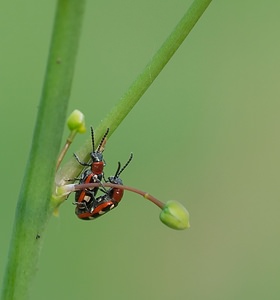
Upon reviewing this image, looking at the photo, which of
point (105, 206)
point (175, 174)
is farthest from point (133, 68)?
point (105, 206)

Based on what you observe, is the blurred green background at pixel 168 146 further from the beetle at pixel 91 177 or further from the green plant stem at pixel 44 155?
the green plant stem at pixel 44 155

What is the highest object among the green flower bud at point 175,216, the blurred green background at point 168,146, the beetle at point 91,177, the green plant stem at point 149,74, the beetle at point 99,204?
the green plant stem at point 149,74

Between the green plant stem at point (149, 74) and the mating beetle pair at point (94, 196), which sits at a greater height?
the green plant stem at point (149, 74)

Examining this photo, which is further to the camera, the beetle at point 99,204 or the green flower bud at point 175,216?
the beetle at point 99,204

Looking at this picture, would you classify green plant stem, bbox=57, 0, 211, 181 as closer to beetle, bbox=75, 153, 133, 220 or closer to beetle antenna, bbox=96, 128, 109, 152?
beetle antenna, bbox=96, 128, 109, 152

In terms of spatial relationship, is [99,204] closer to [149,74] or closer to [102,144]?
[102,144]

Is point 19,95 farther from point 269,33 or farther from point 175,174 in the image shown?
point 269,33

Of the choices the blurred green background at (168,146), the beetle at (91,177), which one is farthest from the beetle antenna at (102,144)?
the blurred green background at (168,146)
